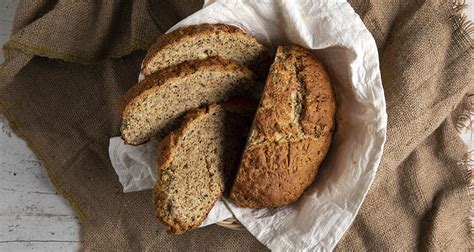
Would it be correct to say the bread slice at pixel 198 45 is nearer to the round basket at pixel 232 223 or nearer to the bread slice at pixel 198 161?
the bread slice at pixel 198 161

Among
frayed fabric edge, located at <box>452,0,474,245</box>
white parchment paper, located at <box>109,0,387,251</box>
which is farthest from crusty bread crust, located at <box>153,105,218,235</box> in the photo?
frayed fabric edge, located at <box>452,0,474,245</box>

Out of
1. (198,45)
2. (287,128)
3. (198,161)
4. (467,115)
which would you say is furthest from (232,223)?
(467,115)

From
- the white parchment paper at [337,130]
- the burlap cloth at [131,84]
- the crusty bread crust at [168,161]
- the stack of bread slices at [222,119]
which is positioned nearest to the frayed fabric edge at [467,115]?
the burlap cloth at [131,84]

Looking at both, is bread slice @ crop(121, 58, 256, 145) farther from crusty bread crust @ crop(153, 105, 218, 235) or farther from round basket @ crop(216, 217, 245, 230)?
round basket @ crop(216, 217, 245, 230)

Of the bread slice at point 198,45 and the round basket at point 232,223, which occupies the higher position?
the bread slice at point 198,45

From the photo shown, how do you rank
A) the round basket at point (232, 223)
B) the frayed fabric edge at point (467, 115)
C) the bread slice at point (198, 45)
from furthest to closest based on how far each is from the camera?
the frayed fabric edge at point (467, 115) → the round basket at point (232, 223) → the bread slice at point (198, 45)

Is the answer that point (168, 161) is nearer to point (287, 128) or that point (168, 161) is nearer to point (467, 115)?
point (287, 128)
